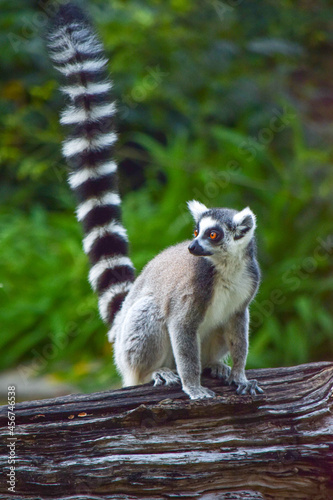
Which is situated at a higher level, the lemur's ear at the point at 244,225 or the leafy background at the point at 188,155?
the leafy background at the point at 188,155

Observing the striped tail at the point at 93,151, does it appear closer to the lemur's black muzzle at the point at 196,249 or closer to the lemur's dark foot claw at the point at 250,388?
the lemur's black muzzle at the point at 196,249

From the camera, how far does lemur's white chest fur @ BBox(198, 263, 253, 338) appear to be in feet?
11.4

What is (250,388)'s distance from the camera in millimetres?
3432

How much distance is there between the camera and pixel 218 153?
7.94 m

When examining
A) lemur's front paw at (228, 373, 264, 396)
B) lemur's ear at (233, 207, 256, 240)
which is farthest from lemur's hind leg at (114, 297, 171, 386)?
lemur's ear at (233, 207, 256, 240)

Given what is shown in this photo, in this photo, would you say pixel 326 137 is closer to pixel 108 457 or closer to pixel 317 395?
pixel 317 395

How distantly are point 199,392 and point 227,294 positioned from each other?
56 cm

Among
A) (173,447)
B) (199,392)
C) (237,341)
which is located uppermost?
(237,341)

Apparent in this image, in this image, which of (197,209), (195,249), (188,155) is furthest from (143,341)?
(188,155)

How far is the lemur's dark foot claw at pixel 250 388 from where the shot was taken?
3.41 meters

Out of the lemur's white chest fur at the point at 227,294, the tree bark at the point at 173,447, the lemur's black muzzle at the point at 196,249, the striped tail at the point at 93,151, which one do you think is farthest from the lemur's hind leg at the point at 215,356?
the striped tail at the point at 93,151

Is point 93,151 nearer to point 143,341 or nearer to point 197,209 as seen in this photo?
point 197,209

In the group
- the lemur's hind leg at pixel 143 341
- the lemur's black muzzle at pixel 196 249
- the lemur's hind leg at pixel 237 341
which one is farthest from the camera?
the lemur's hind leg at pixel 143 341

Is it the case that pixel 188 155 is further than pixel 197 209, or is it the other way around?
pixel 188 155
